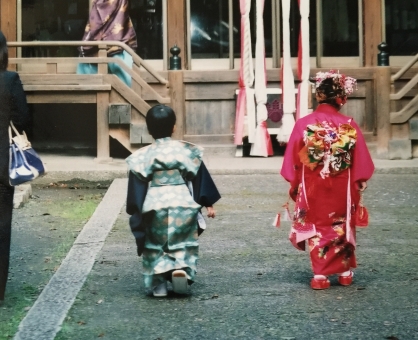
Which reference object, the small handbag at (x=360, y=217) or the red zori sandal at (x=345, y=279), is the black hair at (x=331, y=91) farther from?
the red zori sandal at (x=345, y=279)

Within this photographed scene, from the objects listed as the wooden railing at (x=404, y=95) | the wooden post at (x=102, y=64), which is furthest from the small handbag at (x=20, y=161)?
the wooden railing at (x=404, y=95)

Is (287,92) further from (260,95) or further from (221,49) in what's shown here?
(221,49)

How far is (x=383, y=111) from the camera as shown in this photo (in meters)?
14.1

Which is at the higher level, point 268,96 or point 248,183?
point 268,96

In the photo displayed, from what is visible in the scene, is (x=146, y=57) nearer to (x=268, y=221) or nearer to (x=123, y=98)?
(x=123, y=98)

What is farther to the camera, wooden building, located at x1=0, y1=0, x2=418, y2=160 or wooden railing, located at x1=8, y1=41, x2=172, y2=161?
wooden building, located at x1=0, y1=0, x2=418, y2=160

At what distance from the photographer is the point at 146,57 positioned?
598 inches

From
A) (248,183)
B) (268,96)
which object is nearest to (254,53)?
(268,96)

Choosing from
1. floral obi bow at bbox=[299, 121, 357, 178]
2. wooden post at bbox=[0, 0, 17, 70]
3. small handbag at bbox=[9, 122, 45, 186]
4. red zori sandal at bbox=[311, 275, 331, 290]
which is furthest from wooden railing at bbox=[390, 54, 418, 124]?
small handbag at bbox=[9, 122, 45, 186]

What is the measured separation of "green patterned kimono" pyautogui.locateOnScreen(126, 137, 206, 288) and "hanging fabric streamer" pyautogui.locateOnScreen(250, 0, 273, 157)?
26.3 ft

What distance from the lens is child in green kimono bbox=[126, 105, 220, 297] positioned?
20.0ft

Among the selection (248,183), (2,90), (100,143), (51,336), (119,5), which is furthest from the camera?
(119,5)

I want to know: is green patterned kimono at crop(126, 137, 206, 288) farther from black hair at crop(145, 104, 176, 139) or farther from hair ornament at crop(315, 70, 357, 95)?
hair ornament at crop(315, 70, 357, 95)

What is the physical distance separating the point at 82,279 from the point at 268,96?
8129 millimetres
